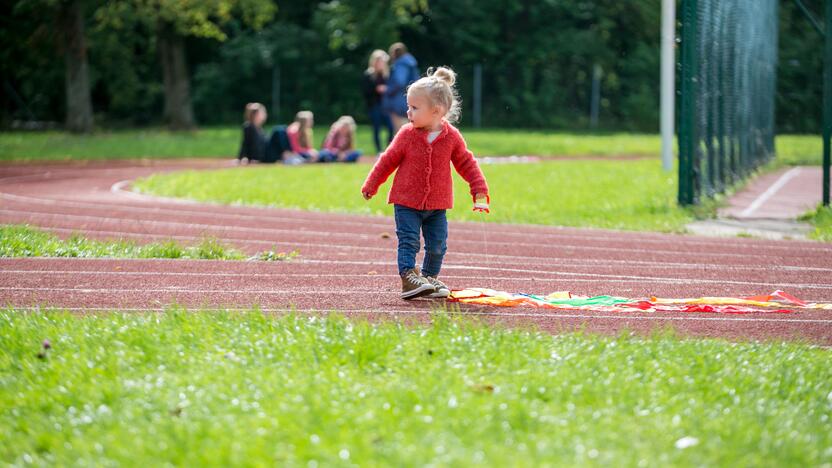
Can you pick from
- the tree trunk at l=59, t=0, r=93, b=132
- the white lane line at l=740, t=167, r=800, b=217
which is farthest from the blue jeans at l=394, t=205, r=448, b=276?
the tree trunk at l=59, t=0, r=93, b=132

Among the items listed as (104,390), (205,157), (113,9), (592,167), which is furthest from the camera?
(113,9)

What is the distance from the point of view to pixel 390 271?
8.35m

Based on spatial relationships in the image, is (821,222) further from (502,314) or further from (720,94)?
(502,314)

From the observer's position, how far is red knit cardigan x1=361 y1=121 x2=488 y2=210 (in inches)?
283

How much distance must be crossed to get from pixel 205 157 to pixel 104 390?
21.0 m

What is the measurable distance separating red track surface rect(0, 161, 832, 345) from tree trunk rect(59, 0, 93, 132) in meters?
23.6

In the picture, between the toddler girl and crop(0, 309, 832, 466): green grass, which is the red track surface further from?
crop(0, 309, 832, 466): green grass

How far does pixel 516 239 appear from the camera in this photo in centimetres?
1062

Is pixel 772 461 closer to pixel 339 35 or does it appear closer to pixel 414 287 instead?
pixel 414 287

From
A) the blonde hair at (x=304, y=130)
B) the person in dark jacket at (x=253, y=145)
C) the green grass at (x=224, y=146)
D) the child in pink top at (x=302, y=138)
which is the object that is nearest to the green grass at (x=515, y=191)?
the child in pink top at (x=302, y=138)

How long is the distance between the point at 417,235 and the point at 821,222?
20.1ft

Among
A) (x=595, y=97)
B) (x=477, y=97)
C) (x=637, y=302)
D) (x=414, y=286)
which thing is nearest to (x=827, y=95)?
(x=637, y=302)

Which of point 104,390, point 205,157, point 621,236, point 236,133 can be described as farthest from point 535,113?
point 104,390

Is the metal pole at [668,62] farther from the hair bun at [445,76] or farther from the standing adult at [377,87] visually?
the hair bun at [445,76]
